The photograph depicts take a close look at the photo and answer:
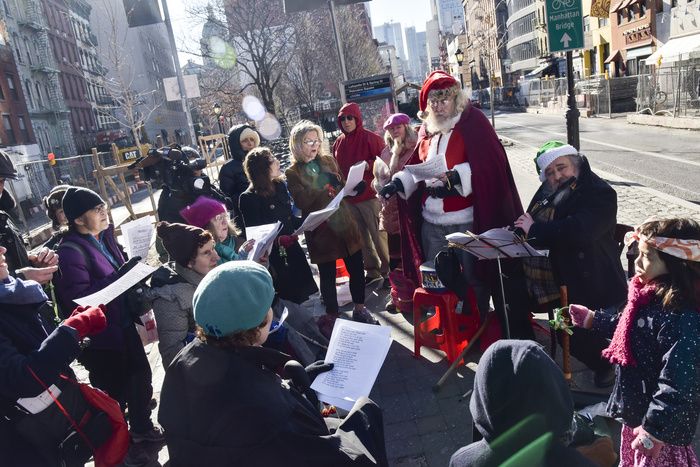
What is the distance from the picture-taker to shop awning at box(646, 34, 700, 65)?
87.0 feet

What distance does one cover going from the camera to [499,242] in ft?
10.9

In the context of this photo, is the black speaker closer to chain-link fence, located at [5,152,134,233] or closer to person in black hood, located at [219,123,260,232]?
chain-link fence, located at [5,152,134,233]

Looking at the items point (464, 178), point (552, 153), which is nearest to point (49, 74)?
point (464, 178)

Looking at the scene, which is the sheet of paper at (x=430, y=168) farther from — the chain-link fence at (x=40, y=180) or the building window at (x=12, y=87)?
the building window at (x=12, y=87)

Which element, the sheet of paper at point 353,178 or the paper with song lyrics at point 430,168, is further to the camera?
the sheet of paper at point 353,178

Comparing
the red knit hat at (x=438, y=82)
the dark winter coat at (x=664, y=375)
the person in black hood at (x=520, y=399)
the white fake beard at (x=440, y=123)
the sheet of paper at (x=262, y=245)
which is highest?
the red knit hat at (x=438, y=82)

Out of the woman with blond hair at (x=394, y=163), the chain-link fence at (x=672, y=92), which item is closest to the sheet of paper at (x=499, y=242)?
the woman with blond hair at (x=394, y=163)

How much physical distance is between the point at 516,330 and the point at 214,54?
22.7 meters

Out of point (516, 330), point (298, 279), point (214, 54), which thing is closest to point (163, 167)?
point (298, 279)

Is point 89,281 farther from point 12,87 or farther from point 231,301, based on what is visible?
point 12,87

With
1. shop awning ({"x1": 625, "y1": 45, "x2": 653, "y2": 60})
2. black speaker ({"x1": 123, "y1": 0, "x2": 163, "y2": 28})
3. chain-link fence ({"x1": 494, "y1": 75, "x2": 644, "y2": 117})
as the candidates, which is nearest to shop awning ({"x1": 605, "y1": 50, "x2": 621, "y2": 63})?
shop awning ({"x1": 625, "y1": 45, "x2": 653, "y2": 60})

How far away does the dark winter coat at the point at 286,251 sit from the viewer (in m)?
4.83

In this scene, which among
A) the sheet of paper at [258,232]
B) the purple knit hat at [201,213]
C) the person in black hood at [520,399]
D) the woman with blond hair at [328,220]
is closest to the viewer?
the person in black hood at [520,399]

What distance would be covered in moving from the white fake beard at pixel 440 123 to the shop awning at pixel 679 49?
91.9 ft
